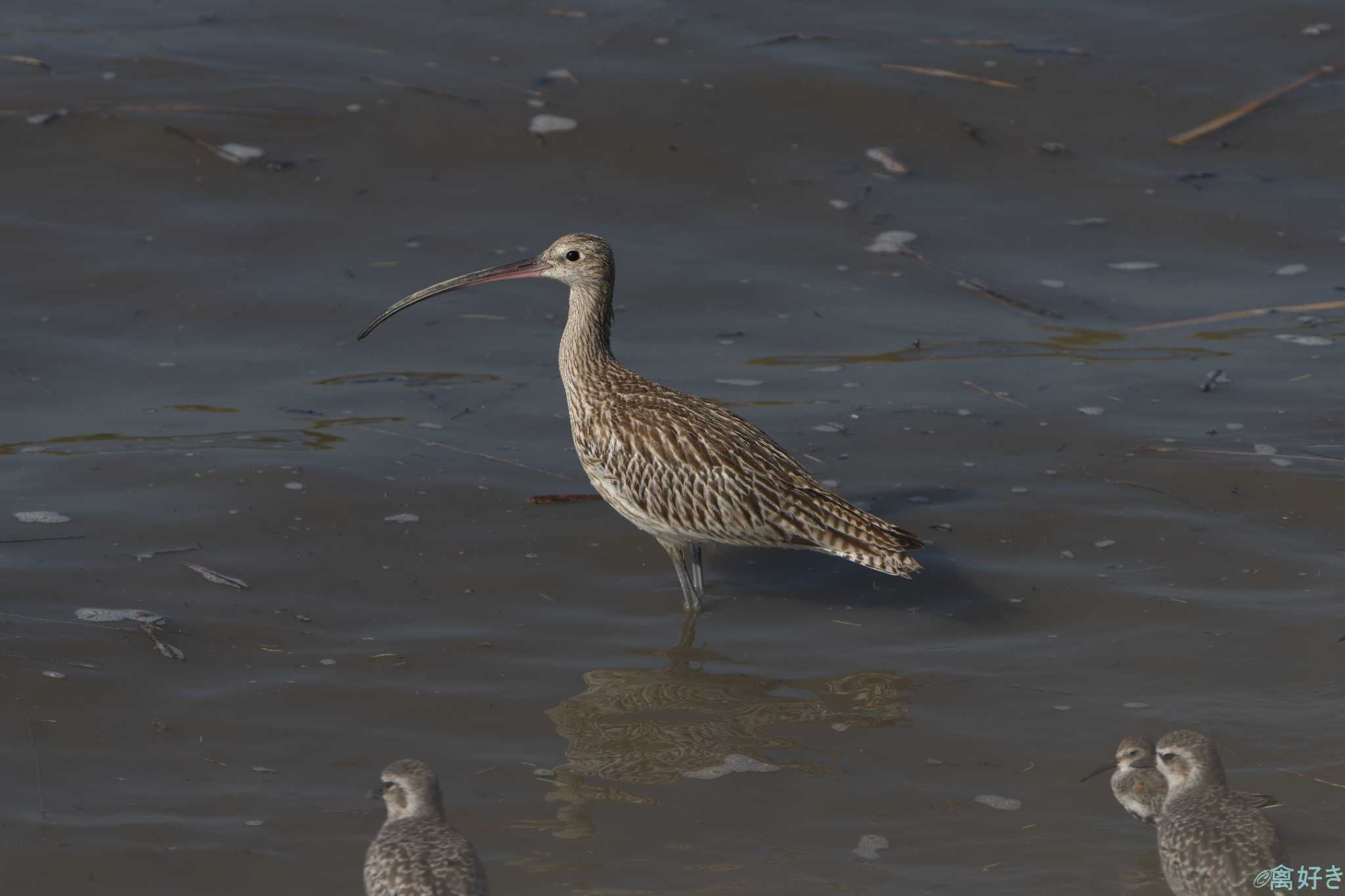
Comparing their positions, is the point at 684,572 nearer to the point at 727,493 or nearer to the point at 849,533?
the point at 727,493

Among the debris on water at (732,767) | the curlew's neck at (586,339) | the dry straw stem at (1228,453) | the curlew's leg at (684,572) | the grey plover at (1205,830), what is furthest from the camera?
the dry straw stem at (1228,453)

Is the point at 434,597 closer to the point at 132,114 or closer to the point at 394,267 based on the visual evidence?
the point at 394,267

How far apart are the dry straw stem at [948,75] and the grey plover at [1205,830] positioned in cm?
899

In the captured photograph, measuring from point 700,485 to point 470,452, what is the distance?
6.49 feet

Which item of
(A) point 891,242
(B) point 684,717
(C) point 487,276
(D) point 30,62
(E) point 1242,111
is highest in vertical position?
(E) point 1242,111

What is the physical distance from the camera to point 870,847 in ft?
21.5

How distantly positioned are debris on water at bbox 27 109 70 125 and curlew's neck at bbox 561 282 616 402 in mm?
5765

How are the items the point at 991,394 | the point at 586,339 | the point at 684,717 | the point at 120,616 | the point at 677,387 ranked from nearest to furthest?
the point at 684,717, the point at 120,616, the point at 586,339, the point at 991,394, the point at 677,387

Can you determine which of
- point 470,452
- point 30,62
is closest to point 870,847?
point 470,452

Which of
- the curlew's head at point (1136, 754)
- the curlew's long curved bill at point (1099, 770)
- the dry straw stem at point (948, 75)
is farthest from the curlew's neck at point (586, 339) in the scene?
the dry straw stem at point (948, 75)

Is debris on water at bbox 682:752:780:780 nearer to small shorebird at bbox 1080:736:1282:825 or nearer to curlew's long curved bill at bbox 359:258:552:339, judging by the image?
small shorebird at bbox 1080:736:1282:825

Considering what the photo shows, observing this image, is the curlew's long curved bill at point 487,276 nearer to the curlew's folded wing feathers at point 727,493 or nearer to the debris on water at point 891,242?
the curlew's folded wing feathers at point 727,493

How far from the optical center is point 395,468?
376 inches

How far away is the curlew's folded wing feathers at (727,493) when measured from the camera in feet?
26.8
